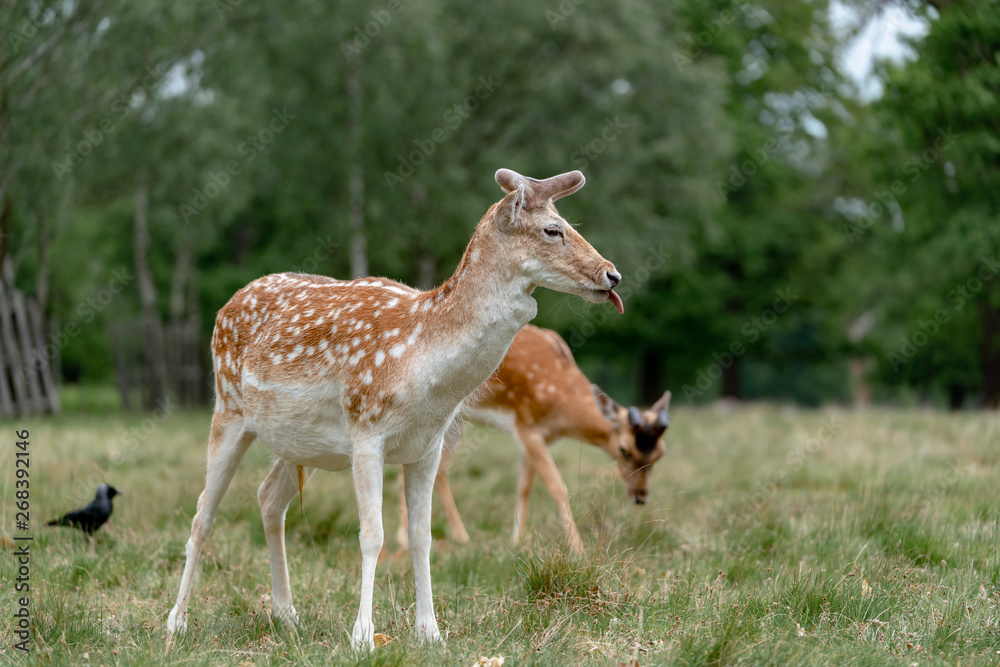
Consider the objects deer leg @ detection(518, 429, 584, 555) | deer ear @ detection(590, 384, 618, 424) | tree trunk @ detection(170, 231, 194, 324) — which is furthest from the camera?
tree trunk @ detection(170, 231, 194, 324)

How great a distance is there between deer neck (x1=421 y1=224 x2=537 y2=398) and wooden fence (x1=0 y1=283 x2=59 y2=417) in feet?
40.8

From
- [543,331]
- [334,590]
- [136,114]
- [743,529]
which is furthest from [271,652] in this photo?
[136,114]

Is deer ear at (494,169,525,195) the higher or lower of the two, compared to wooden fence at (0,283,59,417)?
higher

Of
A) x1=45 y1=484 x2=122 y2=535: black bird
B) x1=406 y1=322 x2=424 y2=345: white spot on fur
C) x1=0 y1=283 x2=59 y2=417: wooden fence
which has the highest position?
x1=406 y1=322 x2=424 y2=345: white spot on fur

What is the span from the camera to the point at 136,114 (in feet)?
53.1

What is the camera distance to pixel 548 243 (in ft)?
12.6

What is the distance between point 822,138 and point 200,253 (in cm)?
1662

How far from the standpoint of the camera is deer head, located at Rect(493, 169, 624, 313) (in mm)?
3779

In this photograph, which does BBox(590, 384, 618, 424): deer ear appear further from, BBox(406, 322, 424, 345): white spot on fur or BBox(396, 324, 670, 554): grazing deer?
BBox(406, 322, 424, 345): white spot on fur

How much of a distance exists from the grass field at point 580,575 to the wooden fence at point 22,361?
6586mm

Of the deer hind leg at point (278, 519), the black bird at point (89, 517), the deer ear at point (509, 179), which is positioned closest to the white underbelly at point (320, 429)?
the deer hind leg at point (278, 519)

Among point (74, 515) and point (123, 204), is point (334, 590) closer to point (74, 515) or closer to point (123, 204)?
point (74, 515)

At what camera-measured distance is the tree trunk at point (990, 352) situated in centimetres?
1703

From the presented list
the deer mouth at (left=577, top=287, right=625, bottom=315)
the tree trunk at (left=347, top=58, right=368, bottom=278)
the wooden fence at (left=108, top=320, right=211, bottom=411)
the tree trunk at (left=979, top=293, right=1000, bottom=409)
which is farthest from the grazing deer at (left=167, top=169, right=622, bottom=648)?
the tree trunk at (left=979, top=293, right=1000, bottom=409)
